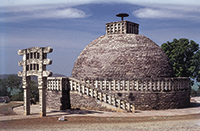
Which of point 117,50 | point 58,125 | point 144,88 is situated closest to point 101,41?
point 117,50

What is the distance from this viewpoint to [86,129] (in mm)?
11516

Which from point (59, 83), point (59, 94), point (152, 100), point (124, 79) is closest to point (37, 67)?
point (59, 83)

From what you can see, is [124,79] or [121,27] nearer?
[124,79]

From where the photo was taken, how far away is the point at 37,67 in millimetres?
16188

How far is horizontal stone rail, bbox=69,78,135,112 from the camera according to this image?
1773cm

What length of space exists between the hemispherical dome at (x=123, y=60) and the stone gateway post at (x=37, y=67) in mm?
6521

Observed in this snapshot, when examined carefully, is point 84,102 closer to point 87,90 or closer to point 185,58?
point 87,90

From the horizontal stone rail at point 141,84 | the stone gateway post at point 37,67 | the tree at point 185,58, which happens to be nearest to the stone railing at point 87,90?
the horizontal stone rail at point 141,84

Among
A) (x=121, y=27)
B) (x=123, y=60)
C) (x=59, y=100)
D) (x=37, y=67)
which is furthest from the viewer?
(x=121, y=27)

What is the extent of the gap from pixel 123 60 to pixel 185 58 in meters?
16.6

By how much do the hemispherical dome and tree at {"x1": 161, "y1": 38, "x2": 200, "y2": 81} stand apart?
11.6 m

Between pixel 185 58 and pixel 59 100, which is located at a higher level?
→ pixel 185 58

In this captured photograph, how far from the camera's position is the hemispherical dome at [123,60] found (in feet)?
68.9

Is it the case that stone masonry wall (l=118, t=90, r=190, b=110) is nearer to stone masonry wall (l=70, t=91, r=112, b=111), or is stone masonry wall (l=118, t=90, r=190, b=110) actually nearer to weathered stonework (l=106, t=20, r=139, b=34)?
stone masonry wall (l=70, t=91, r=112, b=111)
